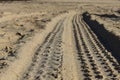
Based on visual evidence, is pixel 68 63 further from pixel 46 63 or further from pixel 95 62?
pixel 95 62

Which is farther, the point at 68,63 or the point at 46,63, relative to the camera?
the point at 68,63

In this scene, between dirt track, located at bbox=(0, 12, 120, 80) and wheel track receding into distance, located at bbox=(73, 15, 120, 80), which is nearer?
dirt track, located at bbox=(0, 12, 120, 80)

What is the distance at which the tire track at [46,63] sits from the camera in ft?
35.0

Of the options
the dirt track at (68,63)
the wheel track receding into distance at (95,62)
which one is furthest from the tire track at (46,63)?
the wheel track receding into distance at (95,62)

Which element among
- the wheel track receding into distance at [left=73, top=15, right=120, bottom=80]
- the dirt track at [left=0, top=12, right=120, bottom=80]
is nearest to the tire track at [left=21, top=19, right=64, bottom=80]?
the dirt track at [left=0, top=12, right=120, bottom=80]

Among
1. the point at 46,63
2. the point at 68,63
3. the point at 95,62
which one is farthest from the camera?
the point at 95,62

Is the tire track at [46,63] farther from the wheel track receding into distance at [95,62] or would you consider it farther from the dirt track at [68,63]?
the wheel track receding into distance at [95,62]

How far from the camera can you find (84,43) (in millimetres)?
17172

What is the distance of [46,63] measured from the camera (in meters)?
12.5

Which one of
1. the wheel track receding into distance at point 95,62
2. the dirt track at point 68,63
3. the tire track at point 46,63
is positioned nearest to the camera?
the tire track at point 46,63

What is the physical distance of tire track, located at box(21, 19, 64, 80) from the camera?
10.7 m

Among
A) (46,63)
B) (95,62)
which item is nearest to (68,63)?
(46,63)

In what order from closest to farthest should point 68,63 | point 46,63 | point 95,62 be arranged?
point 46,63 → point 68,63 → point 95,62

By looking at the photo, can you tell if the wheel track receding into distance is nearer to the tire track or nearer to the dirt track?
the dirt track
